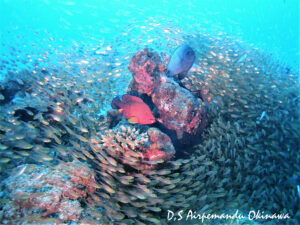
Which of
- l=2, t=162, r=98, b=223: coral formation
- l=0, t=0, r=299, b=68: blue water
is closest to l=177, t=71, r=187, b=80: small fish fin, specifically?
l=2, t=162, r=98, b=223: coral formation

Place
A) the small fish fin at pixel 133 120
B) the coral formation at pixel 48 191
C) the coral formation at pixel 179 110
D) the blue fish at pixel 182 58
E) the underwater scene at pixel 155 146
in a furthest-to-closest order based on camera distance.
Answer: the coral formation at pixel 179 110, the blue fish at pixel 182 58, the small fish fin at pixel 133 120, the underwater scene at pixel 155 146, the coral formation at pixel 48 191

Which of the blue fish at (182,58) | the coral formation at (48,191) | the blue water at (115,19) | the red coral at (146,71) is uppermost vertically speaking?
the blue water at (115,19)

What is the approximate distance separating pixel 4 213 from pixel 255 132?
20.7 feet

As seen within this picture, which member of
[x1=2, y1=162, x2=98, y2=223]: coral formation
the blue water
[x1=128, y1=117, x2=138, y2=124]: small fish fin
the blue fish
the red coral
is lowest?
[x1=2, y1=162, x2=98, y2=223]: coral formation

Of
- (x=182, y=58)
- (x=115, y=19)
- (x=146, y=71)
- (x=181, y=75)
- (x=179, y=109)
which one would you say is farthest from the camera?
(x=115, y=19)

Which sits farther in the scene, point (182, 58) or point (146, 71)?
point (146, 71)

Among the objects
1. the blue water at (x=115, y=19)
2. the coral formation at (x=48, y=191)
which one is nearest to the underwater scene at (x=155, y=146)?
the coral formation at (x=48, y=191)

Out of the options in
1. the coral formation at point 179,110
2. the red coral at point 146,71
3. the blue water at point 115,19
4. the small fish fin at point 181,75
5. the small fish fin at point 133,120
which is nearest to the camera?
the small fish fin at point 133,120

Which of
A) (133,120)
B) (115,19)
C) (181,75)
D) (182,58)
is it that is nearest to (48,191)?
(133,120)

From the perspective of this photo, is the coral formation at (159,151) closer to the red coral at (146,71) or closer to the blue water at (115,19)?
the red coral at (146,71)

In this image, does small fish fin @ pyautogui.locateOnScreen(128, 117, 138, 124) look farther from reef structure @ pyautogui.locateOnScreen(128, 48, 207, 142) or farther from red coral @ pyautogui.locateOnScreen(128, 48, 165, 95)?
red coral @ pyautogui.locateOnScreen(128, 48, 165, 95)

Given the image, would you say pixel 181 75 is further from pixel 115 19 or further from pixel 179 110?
pixel 115 19

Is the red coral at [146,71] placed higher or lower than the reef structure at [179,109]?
higher

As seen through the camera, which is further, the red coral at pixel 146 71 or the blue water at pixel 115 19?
the blue water at pixel 115 19
